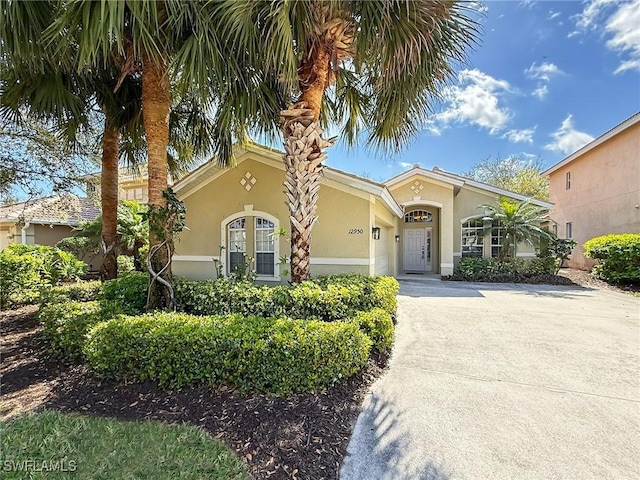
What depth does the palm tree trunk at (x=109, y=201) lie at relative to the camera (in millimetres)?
8297

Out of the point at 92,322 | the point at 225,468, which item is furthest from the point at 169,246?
the point at 225,468

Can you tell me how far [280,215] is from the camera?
10195mm

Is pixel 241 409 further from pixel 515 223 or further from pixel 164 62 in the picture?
pixel 515 223

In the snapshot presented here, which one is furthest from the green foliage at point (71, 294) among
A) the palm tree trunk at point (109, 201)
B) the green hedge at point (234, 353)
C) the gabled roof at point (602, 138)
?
the gabled roof at point (602, 138)

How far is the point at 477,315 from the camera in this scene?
7.70 metres

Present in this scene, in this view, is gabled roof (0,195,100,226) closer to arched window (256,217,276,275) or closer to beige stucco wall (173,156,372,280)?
beige stucco wall (173,156,372,280)

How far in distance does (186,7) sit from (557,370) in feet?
27.8

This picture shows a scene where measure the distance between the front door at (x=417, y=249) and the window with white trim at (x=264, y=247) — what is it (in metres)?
9.76

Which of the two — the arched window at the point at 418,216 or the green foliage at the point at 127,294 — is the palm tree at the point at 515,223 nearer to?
the arched window at the point at 418,216

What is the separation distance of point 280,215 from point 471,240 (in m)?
11.0

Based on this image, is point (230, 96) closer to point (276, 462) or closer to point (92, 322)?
point (92, 322)

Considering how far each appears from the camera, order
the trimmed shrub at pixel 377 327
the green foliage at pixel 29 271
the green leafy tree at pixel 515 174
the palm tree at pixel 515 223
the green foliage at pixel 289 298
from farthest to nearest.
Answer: the green leafy tree at pixel 515 174 < the palm tree at pixel 515 223 < the green foliage at pixel 29 271 < the green foliage at pixel 289 298 < the trimmed shrub at pixel 377 327

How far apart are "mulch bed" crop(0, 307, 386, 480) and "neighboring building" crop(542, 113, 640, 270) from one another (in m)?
16.6

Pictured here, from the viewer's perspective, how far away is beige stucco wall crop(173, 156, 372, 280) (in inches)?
364
